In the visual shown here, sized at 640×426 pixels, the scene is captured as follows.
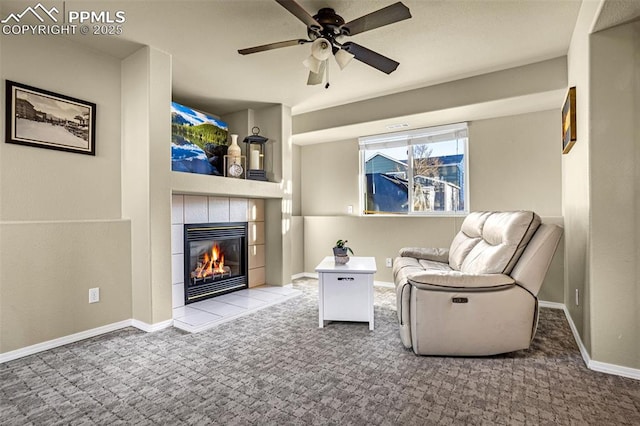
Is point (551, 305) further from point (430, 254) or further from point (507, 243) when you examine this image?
point (507, 243)

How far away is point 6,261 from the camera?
2.25 meters

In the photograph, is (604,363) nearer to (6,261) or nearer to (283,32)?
(283,32)

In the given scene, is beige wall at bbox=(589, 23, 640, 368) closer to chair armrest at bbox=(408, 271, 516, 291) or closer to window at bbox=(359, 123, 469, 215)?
chair armrest at bbox=(408, 271, 516, 291)

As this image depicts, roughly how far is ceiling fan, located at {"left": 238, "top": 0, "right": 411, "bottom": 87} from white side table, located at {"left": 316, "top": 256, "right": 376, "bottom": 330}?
1666 millimetres

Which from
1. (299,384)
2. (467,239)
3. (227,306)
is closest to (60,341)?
(227,306)

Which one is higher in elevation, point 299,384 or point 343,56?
point 343,56

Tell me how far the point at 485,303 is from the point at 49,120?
3.55 meters

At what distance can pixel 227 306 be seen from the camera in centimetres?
347

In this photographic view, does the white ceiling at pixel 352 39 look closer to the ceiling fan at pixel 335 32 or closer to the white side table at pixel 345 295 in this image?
the ceiling fan at pixel 335 32

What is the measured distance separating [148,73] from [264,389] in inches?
105

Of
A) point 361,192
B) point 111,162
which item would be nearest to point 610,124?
point 361,192

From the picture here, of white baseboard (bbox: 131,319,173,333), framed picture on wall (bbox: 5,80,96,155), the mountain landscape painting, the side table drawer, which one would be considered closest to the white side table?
the side table drawer

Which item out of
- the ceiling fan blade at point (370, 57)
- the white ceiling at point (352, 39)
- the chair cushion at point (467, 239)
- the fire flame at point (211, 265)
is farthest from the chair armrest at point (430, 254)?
the fire flame at point (211, 265)

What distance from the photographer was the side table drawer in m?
2.83
